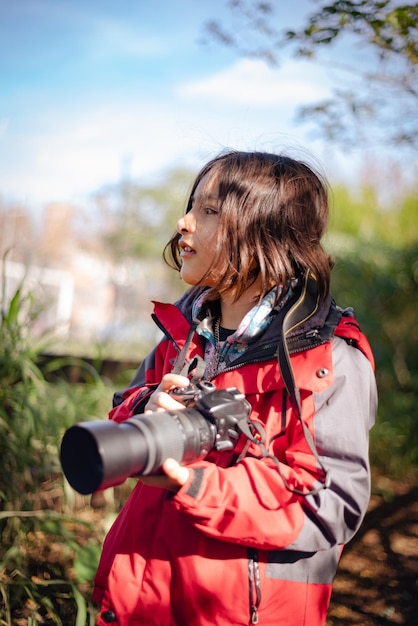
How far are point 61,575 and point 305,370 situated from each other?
191cm

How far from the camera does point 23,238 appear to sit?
546 cm

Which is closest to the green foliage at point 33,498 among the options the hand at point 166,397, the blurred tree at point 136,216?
the hand at point 166,397

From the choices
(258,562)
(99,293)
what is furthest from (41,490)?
(99,293)

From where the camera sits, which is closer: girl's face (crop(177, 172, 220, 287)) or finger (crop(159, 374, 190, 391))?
finger (crop(159, 374, 190, 391))

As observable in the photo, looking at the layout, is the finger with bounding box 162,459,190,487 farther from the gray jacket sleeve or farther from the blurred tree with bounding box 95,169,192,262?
the blurred tree with bounding box 95,169,192,262

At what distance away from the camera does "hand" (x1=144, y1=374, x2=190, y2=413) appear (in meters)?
1.45

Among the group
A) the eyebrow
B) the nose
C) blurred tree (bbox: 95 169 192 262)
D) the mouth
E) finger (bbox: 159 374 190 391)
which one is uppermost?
blurred tree (bbox: 95 169 192 262)

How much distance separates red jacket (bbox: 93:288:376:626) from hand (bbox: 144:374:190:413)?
12 centimetres

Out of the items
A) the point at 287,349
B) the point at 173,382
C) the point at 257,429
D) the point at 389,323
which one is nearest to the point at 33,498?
the point at 173,382

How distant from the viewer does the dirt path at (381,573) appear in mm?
2684

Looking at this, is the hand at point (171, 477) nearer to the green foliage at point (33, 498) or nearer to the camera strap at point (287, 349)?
the camera strap at point (287, 349)

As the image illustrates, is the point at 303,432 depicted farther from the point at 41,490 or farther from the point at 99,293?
the point at 99,293

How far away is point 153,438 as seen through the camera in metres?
1.27

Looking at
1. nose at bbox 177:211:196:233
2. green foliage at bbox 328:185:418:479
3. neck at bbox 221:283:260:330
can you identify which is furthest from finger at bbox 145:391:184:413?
green foliage at bbox 328:185:418:479
